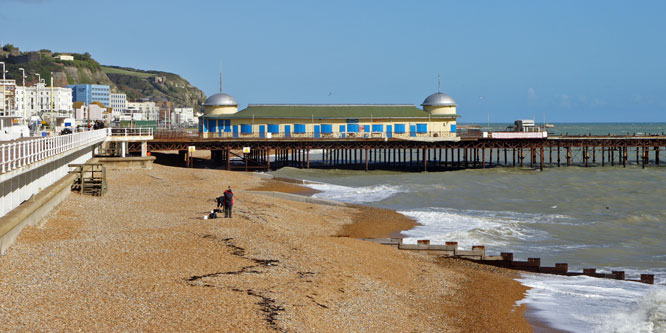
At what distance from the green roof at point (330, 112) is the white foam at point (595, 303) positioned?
53767 millimetres

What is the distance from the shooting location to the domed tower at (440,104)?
78.8 meters

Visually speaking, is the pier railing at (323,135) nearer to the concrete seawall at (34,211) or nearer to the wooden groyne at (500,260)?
the concrete seawall at (34,211)

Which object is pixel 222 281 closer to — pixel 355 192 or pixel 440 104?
pixel 355 192

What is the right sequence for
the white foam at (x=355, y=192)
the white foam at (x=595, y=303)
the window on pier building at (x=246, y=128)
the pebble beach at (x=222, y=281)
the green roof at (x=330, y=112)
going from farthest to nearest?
the green roof at (x=330, y=112)
the window on pier building at (x=246, y=128)
the white foam at (x=355, y=192)
the white foam at (x=595, y=303)
the pebble beach at (x=222, y=281)

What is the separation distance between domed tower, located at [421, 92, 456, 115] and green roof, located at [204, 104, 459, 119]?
3.95 ft

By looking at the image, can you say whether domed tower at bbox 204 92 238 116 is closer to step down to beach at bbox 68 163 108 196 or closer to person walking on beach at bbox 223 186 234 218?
step down to beach at bbox 68 163 108 196

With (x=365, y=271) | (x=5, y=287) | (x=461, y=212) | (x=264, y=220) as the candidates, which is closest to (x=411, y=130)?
(x=461, y=212)

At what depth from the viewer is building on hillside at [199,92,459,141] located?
7294 centimetres

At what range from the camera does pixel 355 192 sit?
49812mm

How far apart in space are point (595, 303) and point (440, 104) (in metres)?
61.2

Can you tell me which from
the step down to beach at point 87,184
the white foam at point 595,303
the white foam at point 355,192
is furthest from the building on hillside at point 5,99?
the white foam at point 595,303

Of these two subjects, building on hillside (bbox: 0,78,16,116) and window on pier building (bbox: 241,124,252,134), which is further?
window on pier building (bbox: 241,124,252,134)

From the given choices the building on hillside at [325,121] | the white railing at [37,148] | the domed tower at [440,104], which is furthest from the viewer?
the domed tower at [440,104]

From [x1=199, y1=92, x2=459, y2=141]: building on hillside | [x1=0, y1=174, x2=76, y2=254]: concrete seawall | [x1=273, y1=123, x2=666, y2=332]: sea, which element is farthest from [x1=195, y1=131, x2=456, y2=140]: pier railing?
[x1=0, y1=174, x2=76, y2=254]: concrete seawall
